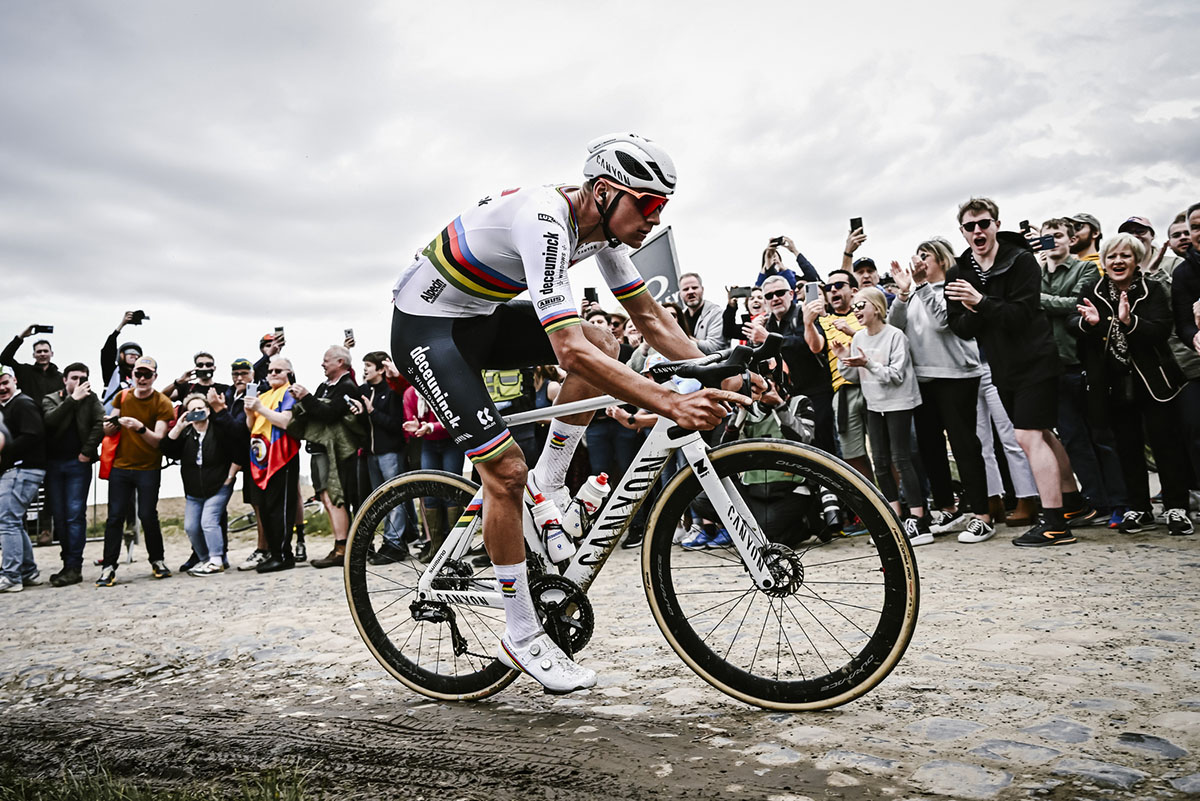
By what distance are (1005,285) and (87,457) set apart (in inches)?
407

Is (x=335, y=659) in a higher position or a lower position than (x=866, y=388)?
lower

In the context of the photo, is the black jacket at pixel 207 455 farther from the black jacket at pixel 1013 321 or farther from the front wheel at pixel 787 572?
the black jacket at pixel 1013 321

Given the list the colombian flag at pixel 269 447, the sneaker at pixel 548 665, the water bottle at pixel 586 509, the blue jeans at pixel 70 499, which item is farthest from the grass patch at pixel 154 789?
the blue jeans at pixel 70 499

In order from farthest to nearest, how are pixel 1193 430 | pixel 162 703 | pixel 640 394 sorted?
pixel 1193 430
pixel 162 703
pixel 640 394

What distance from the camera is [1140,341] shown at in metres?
6.86

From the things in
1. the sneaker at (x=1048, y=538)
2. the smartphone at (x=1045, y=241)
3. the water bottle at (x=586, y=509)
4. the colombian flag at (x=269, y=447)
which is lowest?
the sneaker at (x=1048, y=538)

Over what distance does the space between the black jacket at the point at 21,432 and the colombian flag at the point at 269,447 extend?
2.44 m

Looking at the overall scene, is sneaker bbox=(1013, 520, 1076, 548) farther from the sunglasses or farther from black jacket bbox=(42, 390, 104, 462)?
black jacket bbox=(42, 390, 104, 462)

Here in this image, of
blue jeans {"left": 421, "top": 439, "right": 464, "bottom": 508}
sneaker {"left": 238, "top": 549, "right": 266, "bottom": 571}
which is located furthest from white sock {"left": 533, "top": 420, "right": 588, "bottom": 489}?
sneaker {"left": 238, "top": 549, "right": 266, "bottom": 571}

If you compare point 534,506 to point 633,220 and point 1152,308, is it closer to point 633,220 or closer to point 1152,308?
point 633,220

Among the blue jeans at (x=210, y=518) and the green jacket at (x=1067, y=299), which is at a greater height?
the green jacket at (x=1067, y=299)

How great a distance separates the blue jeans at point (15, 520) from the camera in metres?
9.83

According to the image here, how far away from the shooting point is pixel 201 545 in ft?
35.7

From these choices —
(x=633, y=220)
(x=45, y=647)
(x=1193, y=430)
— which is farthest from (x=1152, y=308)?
(x=45, y=647)
